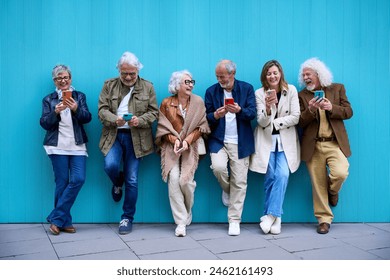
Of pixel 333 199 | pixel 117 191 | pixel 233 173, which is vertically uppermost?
pixel 233 173

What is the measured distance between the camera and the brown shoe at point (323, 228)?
4824 mm

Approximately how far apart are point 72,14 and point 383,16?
349 centimetres

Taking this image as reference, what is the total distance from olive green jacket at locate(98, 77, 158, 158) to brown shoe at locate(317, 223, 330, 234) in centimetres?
195

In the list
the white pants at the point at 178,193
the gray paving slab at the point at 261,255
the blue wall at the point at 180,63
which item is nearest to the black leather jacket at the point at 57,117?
the blue wall at the point at 180,63

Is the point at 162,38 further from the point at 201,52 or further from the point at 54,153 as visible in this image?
the point at 54,153

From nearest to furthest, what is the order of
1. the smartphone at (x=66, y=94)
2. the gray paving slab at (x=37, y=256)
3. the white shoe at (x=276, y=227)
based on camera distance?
the gray paving slab at (x=37, y=256) < the smartphone at (x=66, y=94) < the white shoe at (x=276, y=227)

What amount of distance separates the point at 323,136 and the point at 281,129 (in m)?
0.48

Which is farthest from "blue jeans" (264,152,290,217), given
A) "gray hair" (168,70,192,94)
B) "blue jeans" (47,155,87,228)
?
"blue jeans" (47,155,87,228)

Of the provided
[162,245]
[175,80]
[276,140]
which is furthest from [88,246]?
[276,140]

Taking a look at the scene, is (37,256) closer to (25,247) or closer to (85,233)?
(25,247)

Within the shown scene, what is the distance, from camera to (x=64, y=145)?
4727mm

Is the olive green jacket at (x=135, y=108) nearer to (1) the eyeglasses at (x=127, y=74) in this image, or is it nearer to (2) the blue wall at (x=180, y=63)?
(1) the eyeglasses at (x=127, y=74)

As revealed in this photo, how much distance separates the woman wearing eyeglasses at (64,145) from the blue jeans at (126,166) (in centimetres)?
31

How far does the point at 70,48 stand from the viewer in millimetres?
5047
